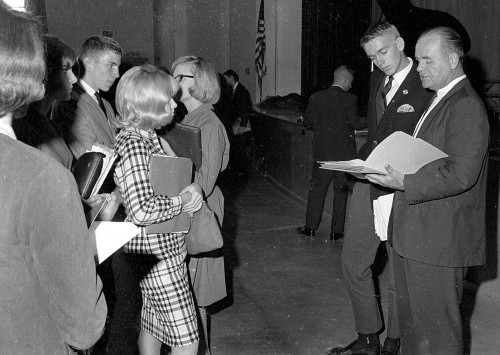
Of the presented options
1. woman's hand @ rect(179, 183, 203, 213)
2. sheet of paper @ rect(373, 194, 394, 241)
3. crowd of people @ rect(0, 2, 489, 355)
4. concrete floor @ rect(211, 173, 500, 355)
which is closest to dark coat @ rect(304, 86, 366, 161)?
concrete floor @ rect(211, 173, 500, 355)

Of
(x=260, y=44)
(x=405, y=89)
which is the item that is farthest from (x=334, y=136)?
(x=260, y=44)

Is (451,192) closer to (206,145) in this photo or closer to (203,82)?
(206,145)

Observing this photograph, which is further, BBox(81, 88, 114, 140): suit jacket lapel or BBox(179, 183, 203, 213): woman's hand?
BBox(81, 88, 114, 140): suit jacket lapel

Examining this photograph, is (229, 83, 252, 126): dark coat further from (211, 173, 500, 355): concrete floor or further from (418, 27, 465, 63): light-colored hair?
(418, 27, 465, 63): light-colored hair

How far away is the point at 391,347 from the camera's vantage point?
11.6ft

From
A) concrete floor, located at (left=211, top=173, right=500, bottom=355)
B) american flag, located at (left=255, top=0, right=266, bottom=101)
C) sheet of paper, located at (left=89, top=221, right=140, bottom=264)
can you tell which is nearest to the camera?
sheet of paper, located at (left=89, top=221, right=140, bottom=264)

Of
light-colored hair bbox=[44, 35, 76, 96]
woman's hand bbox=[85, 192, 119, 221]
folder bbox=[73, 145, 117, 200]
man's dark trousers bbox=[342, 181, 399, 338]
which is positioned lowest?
man's dark trousers bbox=[342, 181, 399, 338]

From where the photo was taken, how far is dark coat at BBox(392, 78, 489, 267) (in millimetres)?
2693

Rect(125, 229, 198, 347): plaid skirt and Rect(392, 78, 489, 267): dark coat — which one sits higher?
Rect(392, 78, 489, 267): dark coat

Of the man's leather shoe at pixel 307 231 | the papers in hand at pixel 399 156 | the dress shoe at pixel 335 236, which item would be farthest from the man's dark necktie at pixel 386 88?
the man's leather shoe at pixel 307 231

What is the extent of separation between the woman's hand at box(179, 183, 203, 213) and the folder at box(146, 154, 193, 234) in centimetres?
2

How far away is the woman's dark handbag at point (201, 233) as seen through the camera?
281 centimetres

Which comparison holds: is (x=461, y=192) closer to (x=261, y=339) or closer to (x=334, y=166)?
(x=334, y=166)

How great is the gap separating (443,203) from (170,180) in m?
1.28
